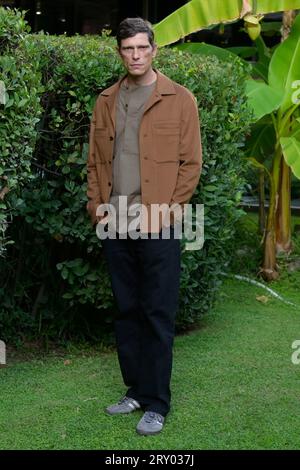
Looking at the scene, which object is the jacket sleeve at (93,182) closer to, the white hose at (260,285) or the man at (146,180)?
the man at (146,180)

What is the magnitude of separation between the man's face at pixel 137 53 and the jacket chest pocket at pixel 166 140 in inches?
11.1

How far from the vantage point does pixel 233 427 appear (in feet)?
13.3

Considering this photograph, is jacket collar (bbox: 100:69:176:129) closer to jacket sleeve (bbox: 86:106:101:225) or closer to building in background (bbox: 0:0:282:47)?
jacket sleeve (bbox: 86:106:101:225)

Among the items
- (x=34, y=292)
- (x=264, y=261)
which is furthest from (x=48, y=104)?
(x=264, y=261)

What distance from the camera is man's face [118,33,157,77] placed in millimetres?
3757

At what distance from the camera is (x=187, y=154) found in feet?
12.7

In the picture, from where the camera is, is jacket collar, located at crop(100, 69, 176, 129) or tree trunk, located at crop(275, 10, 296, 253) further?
tree trunk, located at crop(275, 10, 296, 253)

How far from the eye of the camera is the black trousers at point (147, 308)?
3896mm

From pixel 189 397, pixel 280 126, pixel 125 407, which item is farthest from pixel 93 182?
pixel 280 126

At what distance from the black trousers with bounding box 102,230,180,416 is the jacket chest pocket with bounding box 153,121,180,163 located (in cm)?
39
